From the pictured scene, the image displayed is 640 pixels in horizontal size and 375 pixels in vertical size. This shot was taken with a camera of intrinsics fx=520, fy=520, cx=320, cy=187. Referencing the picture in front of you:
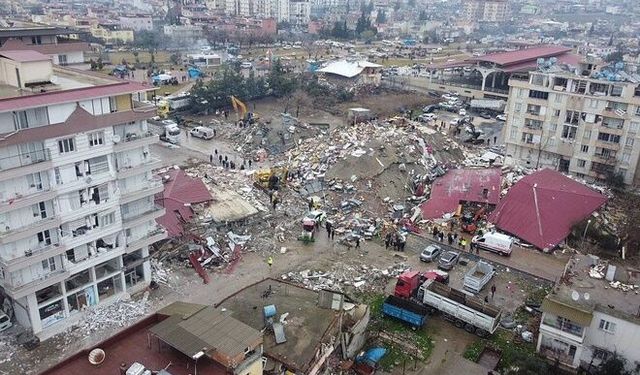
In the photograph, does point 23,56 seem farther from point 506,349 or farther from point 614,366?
point 614,366

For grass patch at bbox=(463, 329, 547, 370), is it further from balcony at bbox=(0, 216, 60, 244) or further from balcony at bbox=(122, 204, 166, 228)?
balcony at bbox=(0, 216, 60, 244)

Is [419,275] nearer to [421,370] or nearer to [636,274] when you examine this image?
[421,370]

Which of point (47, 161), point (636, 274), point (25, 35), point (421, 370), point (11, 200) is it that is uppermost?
point (25, 35)

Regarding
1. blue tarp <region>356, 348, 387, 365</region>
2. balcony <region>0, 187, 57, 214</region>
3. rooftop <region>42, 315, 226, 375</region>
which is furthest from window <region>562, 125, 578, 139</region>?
balcony <region>0, 187, 57, 214</region>

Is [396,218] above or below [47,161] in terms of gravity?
below

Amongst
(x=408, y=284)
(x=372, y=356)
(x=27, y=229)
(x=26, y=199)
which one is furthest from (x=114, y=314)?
(x=408, y=284)

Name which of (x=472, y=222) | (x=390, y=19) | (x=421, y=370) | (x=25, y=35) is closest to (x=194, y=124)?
(x=25, y=35)
